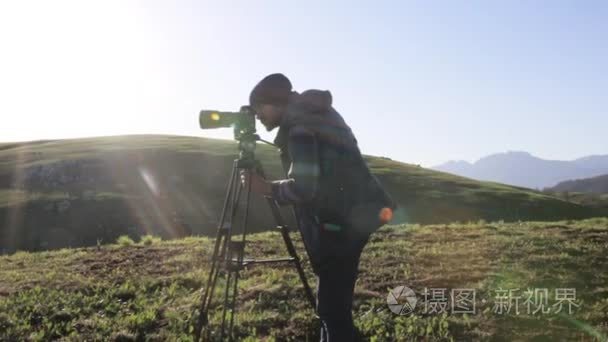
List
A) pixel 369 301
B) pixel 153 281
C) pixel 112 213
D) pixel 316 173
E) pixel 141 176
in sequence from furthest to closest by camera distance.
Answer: pixel 141 176 → pixel 112 213 → pixel 153 281 → pixel 369 301 → pixel 316 173

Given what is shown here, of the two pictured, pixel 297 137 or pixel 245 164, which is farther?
pixel 245 164

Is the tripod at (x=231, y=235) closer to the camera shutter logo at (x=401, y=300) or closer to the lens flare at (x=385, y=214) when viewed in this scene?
the lens flare at (x=385, y=214)

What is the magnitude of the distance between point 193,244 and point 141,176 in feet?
200

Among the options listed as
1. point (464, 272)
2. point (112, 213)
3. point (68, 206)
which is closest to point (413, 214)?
point (112, 213)

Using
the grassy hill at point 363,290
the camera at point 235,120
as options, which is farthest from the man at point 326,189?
the grassy hill at point 363,290

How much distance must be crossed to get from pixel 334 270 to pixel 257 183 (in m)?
1.22

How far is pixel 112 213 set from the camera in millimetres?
58406

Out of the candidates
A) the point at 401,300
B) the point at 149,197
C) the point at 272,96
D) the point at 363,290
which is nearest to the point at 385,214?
the point at 272,96

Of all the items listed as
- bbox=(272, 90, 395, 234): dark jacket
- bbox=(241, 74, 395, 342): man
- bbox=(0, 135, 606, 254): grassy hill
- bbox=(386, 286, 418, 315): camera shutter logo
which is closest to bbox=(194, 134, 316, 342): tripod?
bbox=(241, 74, 395, 342): man

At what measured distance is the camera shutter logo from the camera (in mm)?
8469

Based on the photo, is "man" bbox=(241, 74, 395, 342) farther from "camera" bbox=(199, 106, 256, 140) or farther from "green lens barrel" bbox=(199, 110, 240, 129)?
"green lens barrel" bbox=(199, 110, 240, 129)

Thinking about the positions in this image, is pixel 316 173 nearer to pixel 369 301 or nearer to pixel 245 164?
pixel 245 164

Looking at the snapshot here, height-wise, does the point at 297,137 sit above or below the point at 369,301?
above

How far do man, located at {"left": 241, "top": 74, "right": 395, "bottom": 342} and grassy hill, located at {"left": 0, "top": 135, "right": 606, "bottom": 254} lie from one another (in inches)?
1874
